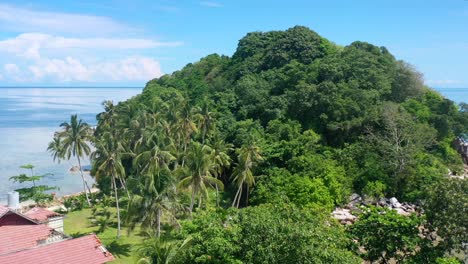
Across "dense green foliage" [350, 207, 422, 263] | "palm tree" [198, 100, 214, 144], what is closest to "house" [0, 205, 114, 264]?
"dense green foliage" [350, 207, 422, 263]

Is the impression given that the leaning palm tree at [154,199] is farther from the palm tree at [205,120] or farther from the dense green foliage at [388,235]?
the palm tree at [205,120]

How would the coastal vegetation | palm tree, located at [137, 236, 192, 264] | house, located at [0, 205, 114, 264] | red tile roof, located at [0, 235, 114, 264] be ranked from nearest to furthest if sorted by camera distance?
red tile roof, located at [0, 235, 114, 264]
house, located at [0, 205, 114, 264]
palm tree, located at [137, 236, 192, 264]
the coastal vegetation

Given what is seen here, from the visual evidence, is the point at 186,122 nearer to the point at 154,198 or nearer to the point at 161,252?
the point at 154,198

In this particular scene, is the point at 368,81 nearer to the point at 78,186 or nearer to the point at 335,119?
the point at 335,119

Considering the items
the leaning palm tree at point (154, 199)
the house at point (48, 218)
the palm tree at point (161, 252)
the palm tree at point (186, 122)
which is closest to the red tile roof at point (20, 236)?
the leaning palm tree at point (154, 199)

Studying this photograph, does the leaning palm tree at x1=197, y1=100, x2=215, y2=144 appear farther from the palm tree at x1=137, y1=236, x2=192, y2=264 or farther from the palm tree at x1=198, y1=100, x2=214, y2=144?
the palm tree at x1=137, y1=236, x2=192, y2=264

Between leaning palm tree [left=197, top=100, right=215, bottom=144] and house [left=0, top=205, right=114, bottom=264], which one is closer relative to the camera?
house [left=0, top=205, right=114, bottom=264]

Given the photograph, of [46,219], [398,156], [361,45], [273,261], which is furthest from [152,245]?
[361,45]
